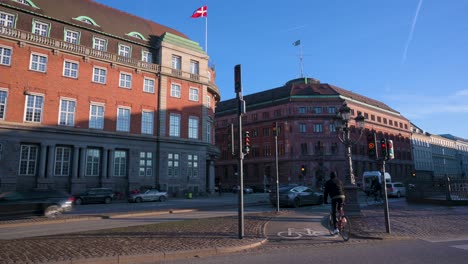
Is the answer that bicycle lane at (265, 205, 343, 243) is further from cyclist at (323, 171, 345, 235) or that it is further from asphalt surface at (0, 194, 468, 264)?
cyclist at (323, 171, 345, 235)

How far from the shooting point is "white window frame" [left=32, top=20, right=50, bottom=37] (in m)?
35.7

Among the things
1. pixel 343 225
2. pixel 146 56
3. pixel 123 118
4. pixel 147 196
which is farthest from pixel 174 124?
pixel 343 225

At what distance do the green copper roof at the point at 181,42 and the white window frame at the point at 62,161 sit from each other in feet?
59.5

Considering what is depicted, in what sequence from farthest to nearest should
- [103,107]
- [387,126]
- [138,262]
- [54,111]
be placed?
1. [387,126]
2. [103,107]
3. [54,111]
4. [138,262]

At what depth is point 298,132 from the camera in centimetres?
7444

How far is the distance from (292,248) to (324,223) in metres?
5.48

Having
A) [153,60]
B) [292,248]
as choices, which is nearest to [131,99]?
[153,60]

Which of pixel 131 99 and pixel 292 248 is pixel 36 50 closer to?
pixel 131 99

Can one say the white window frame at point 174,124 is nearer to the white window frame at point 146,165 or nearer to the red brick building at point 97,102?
the red brick building at point 97,102

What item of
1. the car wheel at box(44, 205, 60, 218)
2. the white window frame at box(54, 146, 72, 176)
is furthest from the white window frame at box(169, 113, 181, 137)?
the car wheel at box(44, 205, 60, 218)

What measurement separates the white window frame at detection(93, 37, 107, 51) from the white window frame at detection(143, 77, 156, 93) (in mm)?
5888

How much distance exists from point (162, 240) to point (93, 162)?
31.3 m

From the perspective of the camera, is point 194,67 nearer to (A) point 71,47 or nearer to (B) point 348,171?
(A) point 71,47

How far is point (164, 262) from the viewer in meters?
7.87
